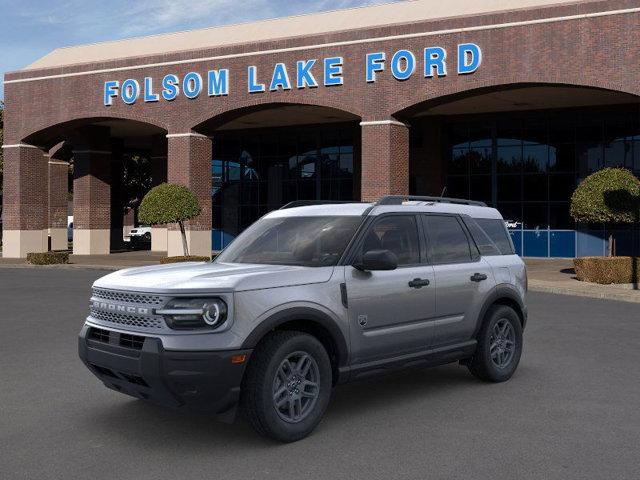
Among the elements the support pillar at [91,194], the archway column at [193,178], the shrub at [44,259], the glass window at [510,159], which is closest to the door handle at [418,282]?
the shrub at [44,259]

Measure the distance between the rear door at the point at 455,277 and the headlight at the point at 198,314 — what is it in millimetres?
2481

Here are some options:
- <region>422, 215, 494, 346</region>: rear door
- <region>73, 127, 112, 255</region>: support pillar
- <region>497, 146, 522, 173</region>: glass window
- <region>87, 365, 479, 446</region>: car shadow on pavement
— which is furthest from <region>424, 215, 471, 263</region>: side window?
<region>73, 127, 112, 255</region>: support pillar

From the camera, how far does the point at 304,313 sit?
591 cm

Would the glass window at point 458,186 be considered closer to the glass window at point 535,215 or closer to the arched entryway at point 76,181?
the glass window at point 535,215

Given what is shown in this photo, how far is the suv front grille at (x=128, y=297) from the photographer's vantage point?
570cm

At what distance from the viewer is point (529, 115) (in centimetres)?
3488

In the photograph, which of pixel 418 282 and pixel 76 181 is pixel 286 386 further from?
pixel 76 181

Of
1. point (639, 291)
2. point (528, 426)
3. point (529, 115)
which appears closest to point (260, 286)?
point (528, 426)

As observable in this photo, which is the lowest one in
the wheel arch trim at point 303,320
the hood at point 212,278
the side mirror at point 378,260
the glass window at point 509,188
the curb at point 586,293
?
the curb at point 586,293

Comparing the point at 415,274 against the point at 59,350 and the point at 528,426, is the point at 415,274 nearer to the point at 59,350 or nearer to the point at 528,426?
the point at 528,426

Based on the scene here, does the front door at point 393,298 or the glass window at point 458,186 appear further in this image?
the glass window at point 458,186

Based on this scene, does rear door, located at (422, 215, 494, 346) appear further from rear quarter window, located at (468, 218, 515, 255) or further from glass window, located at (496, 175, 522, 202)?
glass window, located at (496, 175, 522, 202)

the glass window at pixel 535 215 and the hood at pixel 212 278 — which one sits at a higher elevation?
the glass window at pixel 535 215

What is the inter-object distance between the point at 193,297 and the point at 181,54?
29283 millimetres
